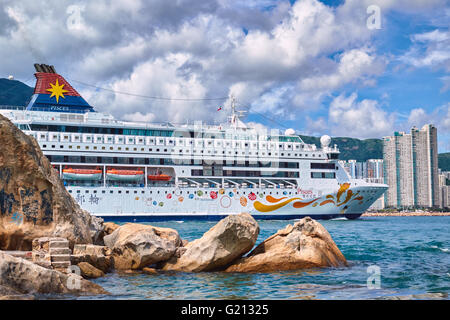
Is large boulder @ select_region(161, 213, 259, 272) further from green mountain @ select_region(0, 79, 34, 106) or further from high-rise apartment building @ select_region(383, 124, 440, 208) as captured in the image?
green mountain @ select_region(0, 79, 34, 106)

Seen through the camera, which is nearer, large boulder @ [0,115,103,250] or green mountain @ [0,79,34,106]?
large boulder @ [0,115,103,250]

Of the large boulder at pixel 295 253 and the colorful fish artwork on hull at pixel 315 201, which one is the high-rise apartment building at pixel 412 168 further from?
the large boulder at pixel 295 253

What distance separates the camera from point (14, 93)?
14838 cm

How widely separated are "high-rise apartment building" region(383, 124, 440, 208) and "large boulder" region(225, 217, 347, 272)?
90.8 m

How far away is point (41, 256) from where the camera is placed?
8.09 m

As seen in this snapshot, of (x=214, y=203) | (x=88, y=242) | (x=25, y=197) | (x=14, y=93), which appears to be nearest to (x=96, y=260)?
(x=88, y=242)

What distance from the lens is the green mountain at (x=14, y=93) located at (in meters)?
141

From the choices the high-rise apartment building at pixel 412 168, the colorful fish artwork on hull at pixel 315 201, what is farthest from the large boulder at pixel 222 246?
the high-rise apartment building at pixel 412 168

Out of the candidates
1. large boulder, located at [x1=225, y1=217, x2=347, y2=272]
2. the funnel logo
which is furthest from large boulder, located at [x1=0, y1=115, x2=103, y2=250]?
the funnel logo

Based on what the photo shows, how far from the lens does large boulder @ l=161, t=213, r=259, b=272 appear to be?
1041cm

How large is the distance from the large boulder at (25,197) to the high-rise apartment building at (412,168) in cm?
9483

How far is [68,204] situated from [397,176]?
10132 cm
